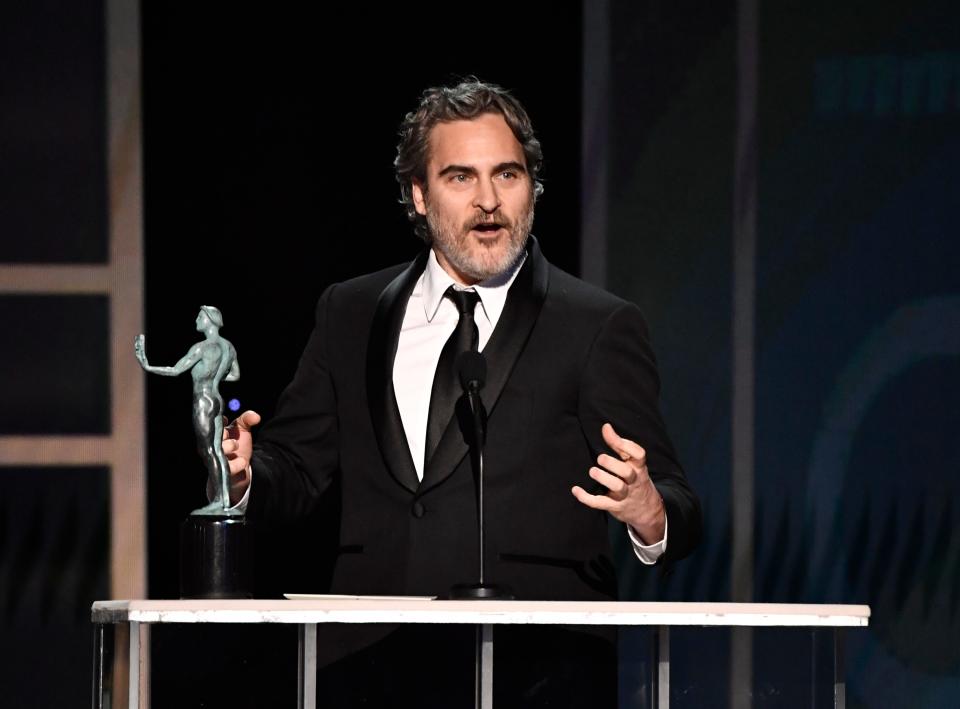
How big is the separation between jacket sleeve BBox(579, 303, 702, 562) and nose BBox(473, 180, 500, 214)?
30cm

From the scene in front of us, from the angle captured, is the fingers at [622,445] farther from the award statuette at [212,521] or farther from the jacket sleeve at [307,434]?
the jacket sleeve at [307,434]

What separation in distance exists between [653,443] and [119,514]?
71.9 inches

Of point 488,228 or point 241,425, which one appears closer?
point 241,425

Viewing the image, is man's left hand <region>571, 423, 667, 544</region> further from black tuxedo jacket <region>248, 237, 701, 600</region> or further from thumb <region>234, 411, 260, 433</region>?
thumb <region>234, 411, 260, 433</region>

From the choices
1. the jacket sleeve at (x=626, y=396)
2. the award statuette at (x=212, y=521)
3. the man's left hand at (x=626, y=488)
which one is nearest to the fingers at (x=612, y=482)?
the man's left hand at (x=626, y=488)

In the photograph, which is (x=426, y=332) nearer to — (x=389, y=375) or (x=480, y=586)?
(x=389, y=375)

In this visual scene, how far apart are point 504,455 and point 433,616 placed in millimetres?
713

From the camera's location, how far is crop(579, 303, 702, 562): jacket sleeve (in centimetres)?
288

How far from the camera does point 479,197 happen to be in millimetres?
2934

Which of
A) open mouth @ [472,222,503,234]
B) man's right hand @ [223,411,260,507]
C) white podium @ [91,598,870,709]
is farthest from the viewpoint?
open mouth @ [472,222,503,234]

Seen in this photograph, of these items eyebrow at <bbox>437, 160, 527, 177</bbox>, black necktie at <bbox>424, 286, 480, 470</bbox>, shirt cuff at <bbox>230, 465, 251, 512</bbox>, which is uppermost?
eyebrow at <bbox>437, 160, 527, 177</bbox>

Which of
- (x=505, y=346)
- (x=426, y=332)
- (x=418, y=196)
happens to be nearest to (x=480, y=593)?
(x=505, y=346)

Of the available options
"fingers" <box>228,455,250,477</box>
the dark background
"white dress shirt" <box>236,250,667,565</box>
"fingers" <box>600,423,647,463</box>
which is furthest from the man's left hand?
the dark background

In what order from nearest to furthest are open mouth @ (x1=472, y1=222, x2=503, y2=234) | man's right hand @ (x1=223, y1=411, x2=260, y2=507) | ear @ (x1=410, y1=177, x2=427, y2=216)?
1. man's right hand @ (x1=223, y1=411, x2=260, y2=507)
2. open mouth @ (x1=472, y1=222, x2=503, y2=234)
3. ear @ (x1=410, y1=177, x2=427, y2=216)
